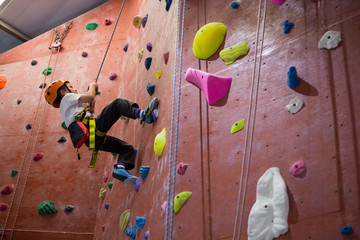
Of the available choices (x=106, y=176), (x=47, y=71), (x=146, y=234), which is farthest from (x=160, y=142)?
(x=47, y=71)

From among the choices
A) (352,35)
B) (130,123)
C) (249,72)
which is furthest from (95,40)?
(352,35)

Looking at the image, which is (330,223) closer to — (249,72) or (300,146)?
(300,146)

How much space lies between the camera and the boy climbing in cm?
275

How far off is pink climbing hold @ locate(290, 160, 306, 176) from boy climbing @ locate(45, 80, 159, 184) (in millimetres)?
1262

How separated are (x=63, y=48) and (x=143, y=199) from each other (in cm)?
285

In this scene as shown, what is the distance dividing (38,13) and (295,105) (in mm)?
4527

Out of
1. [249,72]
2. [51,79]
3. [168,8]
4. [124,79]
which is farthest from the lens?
[51,79]

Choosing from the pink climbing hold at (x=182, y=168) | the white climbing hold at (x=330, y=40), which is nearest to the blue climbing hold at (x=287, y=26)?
the white climbing hold at (x=330, y=40)

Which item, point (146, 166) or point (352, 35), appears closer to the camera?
point (352, 35)

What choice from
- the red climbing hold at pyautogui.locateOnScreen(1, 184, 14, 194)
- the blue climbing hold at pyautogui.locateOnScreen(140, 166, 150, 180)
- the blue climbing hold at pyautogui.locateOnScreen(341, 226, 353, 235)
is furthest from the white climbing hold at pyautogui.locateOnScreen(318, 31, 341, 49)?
the red climbing hold at pyautogui.locateOnScreen(1, 184, 14, 194)

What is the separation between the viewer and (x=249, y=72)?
80.4 inches

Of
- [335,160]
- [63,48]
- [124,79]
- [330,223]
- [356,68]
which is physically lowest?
[330,223]

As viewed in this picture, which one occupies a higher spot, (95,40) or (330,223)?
(95,40)

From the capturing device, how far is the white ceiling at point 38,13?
200 inches
